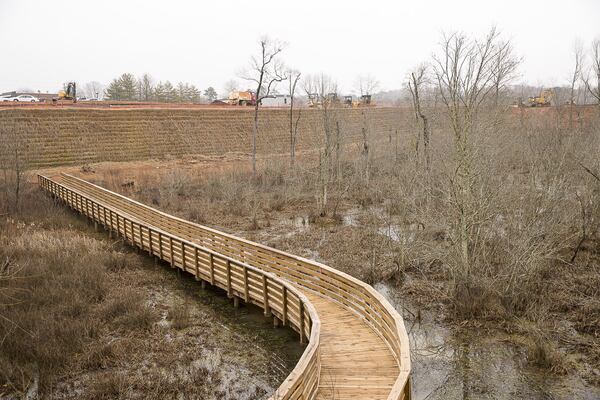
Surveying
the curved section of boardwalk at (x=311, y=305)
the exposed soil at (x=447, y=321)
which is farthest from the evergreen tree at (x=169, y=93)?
the curved section of boardwalk at (x=311, y=305)

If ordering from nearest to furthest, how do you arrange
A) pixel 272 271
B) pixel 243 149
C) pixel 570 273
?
pixel 272 271 < pixel 570 273 < pixel 243 149

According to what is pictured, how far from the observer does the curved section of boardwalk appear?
7953 mm

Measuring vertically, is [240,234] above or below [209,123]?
below

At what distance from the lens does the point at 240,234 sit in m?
21.7

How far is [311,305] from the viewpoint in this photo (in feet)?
34.7

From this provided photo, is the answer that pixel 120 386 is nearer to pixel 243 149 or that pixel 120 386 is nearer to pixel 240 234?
pixel 240 234

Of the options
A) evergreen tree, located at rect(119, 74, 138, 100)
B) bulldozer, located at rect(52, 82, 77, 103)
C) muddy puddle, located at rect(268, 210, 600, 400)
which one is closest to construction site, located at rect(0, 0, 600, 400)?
muddy puddle, located at rect(268, 210, 600, 400)

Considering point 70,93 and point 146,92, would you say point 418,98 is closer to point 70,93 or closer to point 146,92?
point 70,93

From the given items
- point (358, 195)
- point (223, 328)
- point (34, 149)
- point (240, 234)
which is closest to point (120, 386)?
point (223, 328)

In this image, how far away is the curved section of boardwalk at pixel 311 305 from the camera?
795cm

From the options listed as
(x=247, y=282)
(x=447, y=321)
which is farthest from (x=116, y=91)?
(x=447, y=321)

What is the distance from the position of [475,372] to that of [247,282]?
6016 millimetres

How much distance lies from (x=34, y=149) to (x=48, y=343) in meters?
29.8

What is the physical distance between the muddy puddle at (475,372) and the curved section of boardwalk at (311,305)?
145 centimetres
